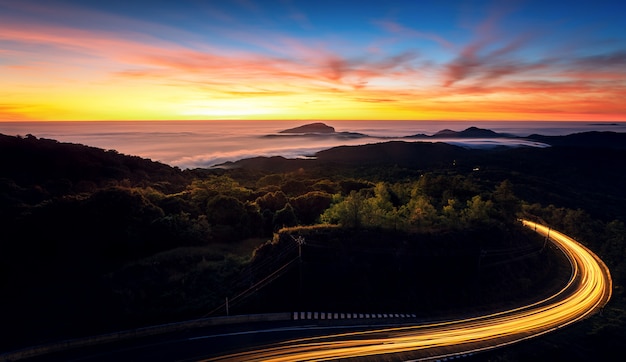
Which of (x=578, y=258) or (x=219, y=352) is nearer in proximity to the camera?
(x=219, y=352)

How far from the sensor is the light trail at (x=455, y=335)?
24.6 m

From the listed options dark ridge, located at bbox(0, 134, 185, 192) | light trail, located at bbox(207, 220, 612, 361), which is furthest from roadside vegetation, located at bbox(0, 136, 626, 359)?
dark ridge, located at bbox(0, 134, 185, 192)

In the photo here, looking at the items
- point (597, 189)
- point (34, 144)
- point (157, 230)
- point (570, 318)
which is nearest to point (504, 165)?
point (597, 189)

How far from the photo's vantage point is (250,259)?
35.2 meters

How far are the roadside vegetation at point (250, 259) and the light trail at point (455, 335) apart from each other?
2004 mm

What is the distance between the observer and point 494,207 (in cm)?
4991

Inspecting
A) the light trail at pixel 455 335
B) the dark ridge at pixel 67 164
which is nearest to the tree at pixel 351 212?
the light trail at pixel 455 335

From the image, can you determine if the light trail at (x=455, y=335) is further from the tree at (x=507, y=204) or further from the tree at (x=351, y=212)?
the tree at (x=351, y=212)

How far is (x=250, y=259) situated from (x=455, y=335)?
1970 cm

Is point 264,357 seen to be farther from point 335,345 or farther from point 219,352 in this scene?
point 335,345

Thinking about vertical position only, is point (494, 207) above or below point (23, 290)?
above

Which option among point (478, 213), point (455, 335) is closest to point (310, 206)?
point (478, 213)

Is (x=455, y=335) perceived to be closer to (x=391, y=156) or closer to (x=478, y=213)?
(x=478, y=213)

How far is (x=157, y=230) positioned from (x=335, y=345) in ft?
80.5
